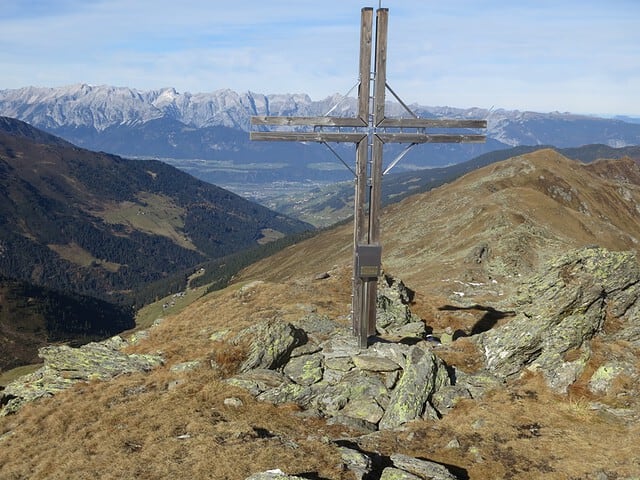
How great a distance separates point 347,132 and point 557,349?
14.3 m

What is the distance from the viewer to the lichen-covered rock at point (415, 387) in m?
21.0

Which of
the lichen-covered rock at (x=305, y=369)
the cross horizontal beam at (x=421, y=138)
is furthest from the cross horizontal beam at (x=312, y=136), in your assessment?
the lichen-covered rock at (x=305, y=369)

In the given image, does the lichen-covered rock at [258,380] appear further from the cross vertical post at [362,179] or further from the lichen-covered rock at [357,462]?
the lichen-covered rock at [357,462]

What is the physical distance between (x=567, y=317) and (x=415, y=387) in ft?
28.9

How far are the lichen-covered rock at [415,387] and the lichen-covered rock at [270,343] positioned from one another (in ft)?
21.1

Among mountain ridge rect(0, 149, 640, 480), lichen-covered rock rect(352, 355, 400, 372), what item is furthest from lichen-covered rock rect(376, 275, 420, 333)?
lichen-covered rock rect(352, 355, 400, 372)

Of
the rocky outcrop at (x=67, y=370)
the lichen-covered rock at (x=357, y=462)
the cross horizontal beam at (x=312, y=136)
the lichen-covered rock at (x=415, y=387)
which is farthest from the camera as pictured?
the rocky outcrop at (x=67, y=370)

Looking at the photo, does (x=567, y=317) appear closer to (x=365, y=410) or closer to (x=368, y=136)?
(x=365, y=410)

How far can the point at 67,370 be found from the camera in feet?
88.5

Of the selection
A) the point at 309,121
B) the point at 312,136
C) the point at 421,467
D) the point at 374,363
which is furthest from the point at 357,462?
the point at 309,121

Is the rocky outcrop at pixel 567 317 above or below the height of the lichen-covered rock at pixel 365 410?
above

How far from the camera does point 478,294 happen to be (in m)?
54.0

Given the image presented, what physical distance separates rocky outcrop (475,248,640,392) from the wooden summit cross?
7015mm

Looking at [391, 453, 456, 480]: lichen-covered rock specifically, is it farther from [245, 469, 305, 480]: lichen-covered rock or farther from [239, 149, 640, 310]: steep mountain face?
[239, 149, 640, 310]: steep mountain face
